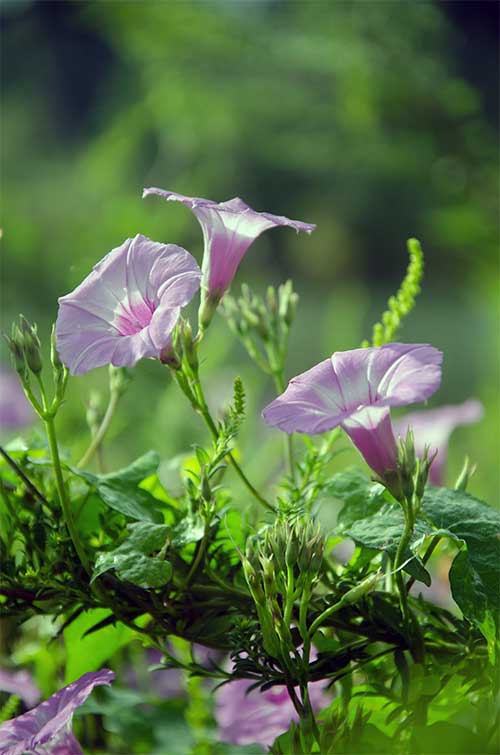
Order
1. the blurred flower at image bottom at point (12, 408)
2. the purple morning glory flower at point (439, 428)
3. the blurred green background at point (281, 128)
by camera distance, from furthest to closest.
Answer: the blurred green background at point (281, 128) < the blurred flower at image bottom at point (12, 408) < the purple morning glory flower at point (439, 428)

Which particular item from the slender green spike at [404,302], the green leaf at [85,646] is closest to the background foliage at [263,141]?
the green leaf at [85,646]

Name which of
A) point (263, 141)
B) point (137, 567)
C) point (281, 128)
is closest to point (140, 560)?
point (137, 567)

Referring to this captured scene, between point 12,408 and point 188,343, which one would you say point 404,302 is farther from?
point 12,408

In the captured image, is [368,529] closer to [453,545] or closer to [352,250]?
[453,545]

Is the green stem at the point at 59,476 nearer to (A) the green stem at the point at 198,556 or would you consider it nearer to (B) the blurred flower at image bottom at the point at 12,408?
(A) the green stem at the point at 198,556

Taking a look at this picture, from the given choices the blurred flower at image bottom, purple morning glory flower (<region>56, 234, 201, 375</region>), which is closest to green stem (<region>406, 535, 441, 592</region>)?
purple morning glory flower (<region>56, 234, 201, 375</region>)

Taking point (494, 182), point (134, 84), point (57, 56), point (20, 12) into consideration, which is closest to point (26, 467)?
point (494, 182)
